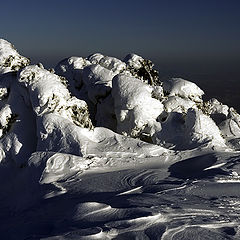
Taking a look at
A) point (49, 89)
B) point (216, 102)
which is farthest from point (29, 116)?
point (216, 102)

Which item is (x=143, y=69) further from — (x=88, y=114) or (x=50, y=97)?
(x=50, y=97)

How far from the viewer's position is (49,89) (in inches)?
541

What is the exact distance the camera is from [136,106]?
14.4 metres

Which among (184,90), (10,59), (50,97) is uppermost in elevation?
(10,59)

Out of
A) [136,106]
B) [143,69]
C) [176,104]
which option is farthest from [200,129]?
[143,69]

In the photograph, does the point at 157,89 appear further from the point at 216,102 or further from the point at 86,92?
the point at 216,102

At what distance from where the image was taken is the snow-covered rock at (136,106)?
1441 centimetres

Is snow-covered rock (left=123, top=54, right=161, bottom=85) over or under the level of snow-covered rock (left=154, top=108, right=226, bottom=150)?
over

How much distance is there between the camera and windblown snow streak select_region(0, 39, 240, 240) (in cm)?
669

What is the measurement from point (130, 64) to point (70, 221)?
12981mm

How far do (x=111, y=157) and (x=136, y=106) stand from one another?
3.60m

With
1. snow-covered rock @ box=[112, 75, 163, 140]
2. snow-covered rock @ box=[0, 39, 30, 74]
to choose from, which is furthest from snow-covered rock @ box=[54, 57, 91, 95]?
snow-covered rock @ box=[112, 75, 163, 140]

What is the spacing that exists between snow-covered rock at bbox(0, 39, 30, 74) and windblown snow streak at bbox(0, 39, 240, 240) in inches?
2.1

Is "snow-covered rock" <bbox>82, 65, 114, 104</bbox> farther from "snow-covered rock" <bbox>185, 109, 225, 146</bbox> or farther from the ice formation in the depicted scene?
"snow-covered rock" <bbox>185, 109, 225, 146</bbox>
